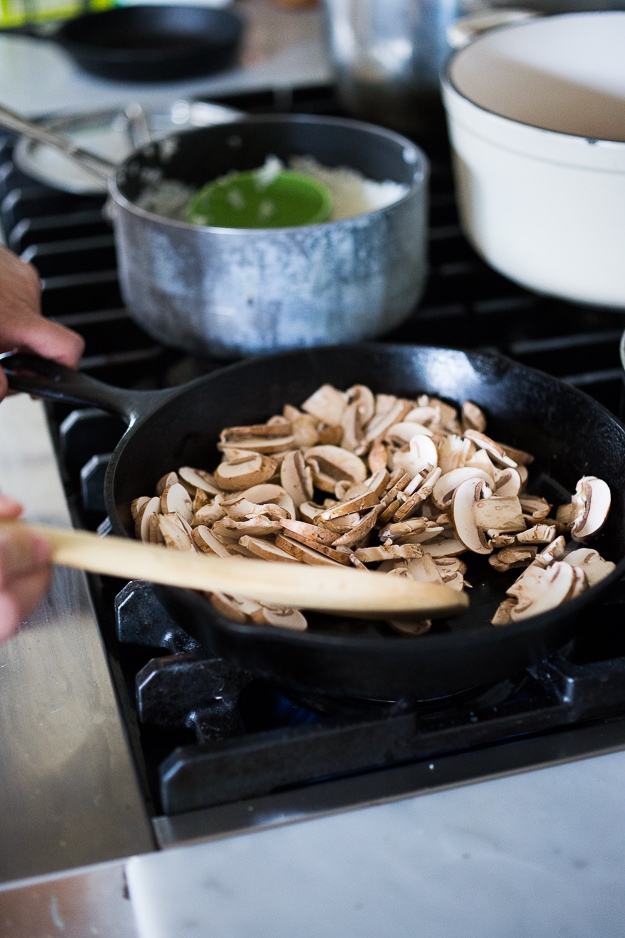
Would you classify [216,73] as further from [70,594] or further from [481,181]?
[70,594]

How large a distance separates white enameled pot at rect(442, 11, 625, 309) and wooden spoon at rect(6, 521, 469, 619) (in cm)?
39

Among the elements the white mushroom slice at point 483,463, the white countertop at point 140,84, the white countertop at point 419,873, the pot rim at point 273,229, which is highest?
the pot rim at point 273,229

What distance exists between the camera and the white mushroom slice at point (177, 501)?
2.08 feet

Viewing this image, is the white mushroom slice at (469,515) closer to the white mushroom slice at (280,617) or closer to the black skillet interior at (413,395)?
the black skillet interior at (413,395)

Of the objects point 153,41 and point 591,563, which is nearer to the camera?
point 591,563

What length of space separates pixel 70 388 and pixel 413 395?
Result: 0.28m

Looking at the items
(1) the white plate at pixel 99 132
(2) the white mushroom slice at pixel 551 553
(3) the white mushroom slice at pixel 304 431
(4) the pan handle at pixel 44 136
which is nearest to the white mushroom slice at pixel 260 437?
(3) the white mushroom slice at pixel 304 431

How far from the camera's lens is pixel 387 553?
1.96 ft

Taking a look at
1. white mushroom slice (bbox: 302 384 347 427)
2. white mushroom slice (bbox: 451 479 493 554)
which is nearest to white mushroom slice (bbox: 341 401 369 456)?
white mushroom slice (bbox: 302 384 347 427)

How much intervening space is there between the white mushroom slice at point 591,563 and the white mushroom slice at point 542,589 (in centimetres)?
2

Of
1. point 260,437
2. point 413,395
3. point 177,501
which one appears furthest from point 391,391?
point 177,501

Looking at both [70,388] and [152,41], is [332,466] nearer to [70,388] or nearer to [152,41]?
[70,388]

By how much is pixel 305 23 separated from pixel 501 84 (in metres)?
0.86

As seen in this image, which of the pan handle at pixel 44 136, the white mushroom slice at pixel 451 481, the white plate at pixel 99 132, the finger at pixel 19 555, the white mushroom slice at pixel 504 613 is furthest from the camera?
the white plate at pixel 99 132
